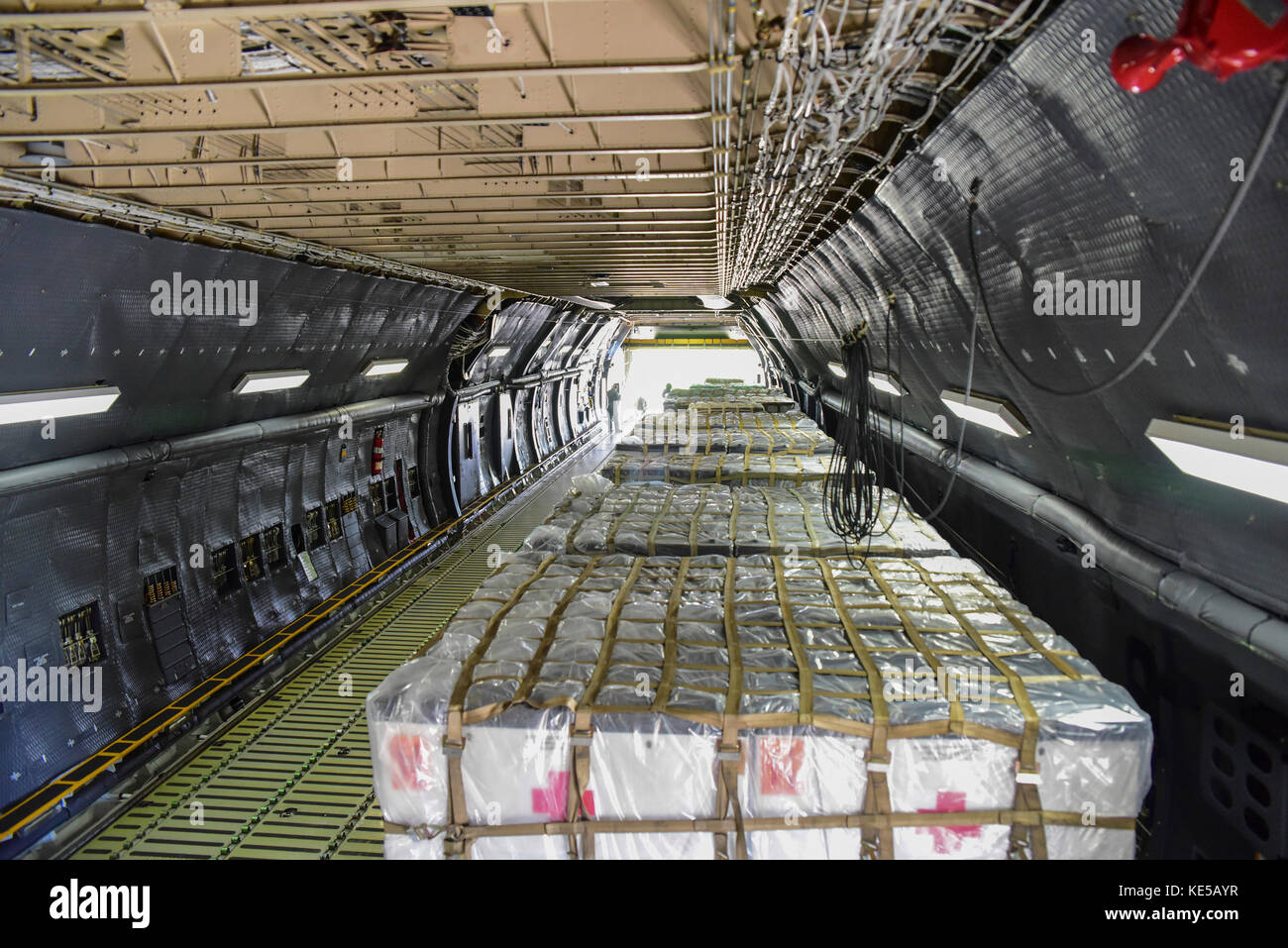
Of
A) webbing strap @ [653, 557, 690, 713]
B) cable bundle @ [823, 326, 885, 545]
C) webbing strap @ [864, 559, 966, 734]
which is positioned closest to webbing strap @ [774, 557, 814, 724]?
webbing strap @ [864, 559, 966, 734]

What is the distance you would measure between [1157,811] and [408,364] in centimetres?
1115

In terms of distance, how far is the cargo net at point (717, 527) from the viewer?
650cm

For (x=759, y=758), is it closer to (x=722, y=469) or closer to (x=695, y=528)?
(x=695, y=528)

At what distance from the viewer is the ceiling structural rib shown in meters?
3.26

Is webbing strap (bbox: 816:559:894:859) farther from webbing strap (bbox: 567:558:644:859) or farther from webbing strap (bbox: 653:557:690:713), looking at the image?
webbing strap (bbox: 567:558:644:859)

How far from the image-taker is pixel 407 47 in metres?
3.62

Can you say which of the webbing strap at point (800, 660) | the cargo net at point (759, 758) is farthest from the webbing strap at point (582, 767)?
the webbing strap at point (800, 660)

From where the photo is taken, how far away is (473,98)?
14.3 ft

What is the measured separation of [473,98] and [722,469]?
5878 mm

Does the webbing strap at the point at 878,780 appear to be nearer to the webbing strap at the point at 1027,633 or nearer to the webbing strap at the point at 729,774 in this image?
the webbing strap at the point at 729,774

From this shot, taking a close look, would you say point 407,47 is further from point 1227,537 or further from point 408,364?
point 408,364

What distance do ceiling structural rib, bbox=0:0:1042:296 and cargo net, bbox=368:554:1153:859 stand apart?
9.46ft

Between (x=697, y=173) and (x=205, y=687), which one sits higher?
(x=697, y=173)
